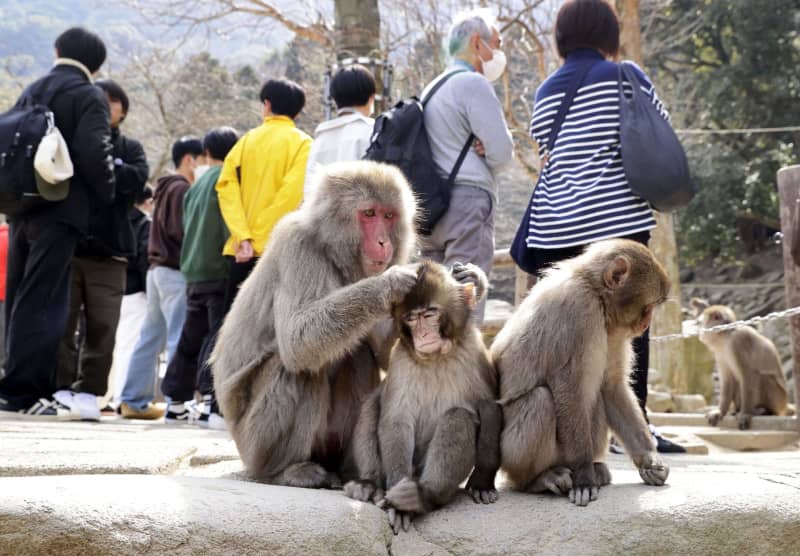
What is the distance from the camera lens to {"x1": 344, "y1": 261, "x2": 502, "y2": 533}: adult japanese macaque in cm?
297

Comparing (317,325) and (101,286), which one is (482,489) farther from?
(101,286)

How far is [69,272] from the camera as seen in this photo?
5.64 m

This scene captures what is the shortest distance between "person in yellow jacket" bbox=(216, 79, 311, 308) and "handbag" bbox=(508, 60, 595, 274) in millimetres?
1516

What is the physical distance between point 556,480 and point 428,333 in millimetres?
602

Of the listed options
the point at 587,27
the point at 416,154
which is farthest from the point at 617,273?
the point at 416,154

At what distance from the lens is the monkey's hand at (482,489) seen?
3.05m

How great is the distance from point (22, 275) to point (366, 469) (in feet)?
11.1

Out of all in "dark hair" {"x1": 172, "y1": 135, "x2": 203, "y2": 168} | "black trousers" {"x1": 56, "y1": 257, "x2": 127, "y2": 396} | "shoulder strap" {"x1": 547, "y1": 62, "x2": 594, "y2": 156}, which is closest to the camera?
"shoulder strap" {"x1": 547, "y1": 62, "x2": 594, "y2": 156}

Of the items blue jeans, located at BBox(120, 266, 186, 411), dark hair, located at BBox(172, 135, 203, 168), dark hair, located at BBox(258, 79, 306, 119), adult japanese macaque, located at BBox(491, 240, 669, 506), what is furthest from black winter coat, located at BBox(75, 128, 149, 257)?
adult japanese macaque, located at BBox(491, 240, 669, 506)

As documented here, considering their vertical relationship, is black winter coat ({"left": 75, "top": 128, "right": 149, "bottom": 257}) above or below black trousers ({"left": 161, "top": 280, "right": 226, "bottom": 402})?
above

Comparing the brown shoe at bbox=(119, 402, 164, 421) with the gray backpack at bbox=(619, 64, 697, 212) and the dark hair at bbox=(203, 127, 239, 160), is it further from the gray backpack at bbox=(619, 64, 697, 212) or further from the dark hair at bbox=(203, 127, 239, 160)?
the gray backpack at bbox=(619, 64, 697, 212)

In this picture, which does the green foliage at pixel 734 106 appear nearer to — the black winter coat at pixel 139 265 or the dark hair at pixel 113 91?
the black winter coat at pixel 139 265

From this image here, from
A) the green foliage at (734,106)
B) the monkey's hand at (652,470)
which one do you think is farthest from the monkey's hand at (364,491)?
the green foliage at (734,106)

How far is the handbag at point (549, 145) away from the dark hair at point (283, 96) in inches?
75.2
